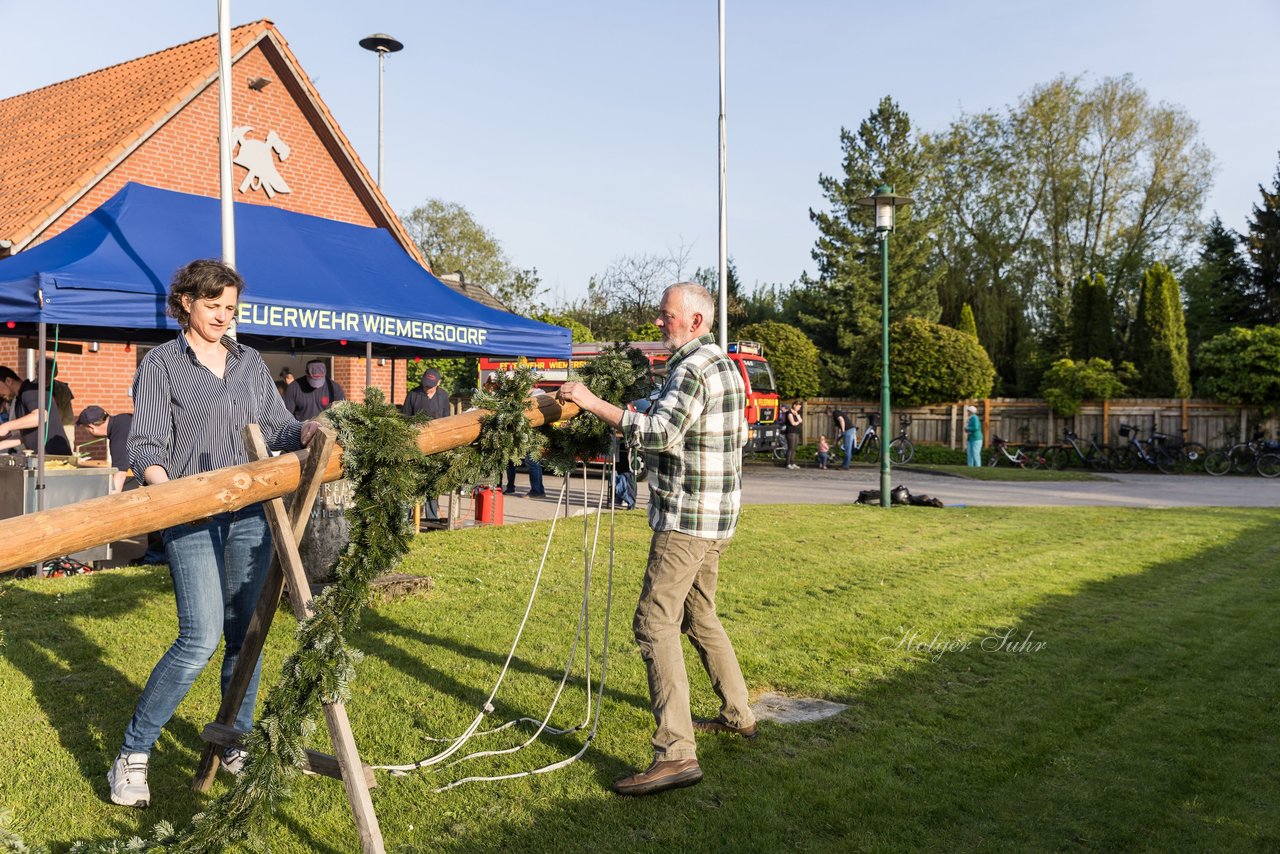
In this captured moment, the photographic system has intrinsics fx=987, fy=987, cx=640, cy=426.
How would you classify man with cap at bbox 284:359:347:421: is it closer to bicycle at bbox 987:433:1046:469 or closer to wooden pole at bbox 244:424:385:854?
wooden pole at bbox 244:424:385:854

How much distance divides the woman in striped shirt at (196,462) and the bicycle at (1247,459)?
25.3 m

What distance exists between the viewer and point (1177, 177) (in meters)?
36.6

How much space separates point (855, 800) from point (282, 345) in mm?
10452

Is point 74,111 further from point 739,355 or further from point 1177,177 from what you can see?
point 1177,177

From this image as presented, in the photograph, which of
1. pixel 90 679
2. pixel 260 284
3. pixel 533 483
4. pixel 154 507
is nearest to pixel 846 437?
pixel 533 483

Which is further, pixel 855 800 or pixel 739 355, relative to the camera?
pixel 739 355

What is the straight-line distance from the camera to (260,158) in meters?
14.9

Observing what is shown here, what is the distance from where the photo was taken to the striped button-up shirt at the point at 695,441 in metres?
3.84

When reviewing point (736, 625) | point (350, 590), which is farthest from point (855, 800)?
point (736, 625)

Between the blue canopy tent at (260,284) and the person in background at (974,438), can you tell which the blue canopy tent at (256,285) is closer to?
the blue canopy tent at (260,284)

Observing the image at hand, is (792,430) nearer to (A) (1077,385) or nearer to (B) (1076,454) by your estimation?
(B) (1076,454)

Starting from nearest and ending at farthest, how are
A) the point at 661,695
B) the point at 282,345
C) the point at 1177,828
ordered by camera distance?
the point at 1177,828 → the point at 661,695 → the point at 282,345

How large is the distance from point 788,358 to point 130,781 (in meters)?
28.6

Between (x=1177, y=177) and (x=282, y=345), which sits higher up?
(x=1177, y=177)
